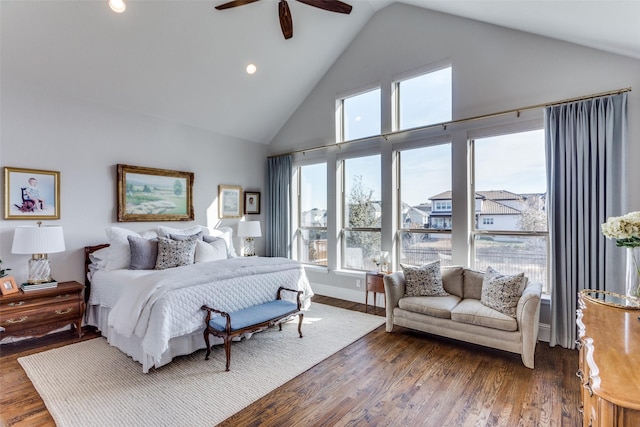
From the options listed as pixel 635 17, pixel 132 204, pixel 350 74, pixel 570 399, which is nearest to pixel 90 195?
pixel 132 204

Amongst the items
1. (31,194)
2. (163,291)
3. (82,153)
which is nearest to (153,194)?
(82,153)

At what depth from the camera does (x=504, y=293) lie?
3152 millimetres

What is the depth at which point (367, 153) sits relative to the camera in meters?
5.02

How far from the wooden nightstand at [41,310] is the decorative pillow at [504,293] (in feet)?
14.7

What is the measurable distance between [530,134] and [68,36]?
5213 mm

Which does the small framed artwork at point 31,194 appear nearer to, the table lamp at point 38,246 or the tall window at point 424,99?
the table lamp at point 38,246

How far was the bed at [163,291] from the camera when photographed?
2760 mm

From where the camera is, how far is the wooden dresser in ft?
3.10

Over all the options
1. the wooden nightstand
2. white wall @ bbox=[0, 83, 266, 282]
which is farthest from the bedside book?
white wall @ bbox=[0, 83, 266, 282]

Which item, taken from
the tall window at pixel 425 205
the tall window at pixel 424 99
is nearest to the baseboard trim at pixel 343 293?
the tall window at pixel 425 205

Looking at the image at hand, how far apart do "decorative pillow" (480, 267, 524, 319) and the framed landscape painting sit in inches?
170

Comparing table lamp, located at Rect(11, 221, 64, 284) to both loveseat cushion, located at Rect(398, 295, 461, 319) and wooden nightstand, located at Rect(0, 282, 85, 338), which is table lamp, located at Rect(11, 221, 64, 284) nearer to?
wooden nightstand, located at Rect(0, 282, 85, 338)

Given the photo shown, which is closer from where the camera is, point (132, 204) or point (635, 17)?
point (635, 17)

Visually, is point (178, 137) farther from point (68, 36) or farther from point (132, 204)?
point (68, 36)
